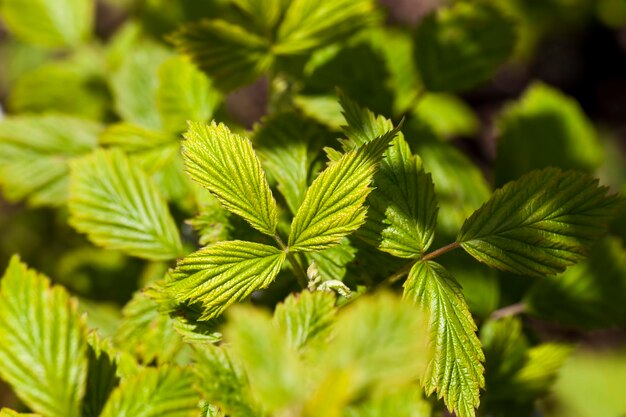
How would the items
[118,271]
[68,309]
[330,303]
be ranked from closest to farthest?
[330,303]
[68,309]
[118,271]

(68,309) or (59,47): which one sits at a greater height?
(59,47)

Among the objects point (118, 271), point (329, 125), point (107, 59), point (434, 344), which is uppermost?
point (107, 59)

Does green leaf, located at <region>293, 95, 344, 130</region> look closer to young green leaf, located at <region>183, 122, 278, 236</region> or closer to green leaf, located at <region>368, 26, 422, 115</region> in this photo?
green leaf, located at <region>368, 26, 422, 115</region>

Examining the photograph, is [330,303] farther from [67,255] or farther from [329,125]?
[67,255]

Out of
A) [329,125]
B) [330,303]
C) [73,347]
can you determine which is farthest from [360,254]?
[73,347]

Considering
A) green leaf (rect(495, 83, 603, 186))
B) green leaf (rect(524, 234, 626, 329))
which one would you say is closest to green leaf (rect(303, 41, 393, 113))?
green leaf (rect(495, 83, 603, 186))

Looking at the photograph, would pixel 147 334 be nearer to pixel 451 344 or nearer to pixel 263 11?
pixel 451 344
